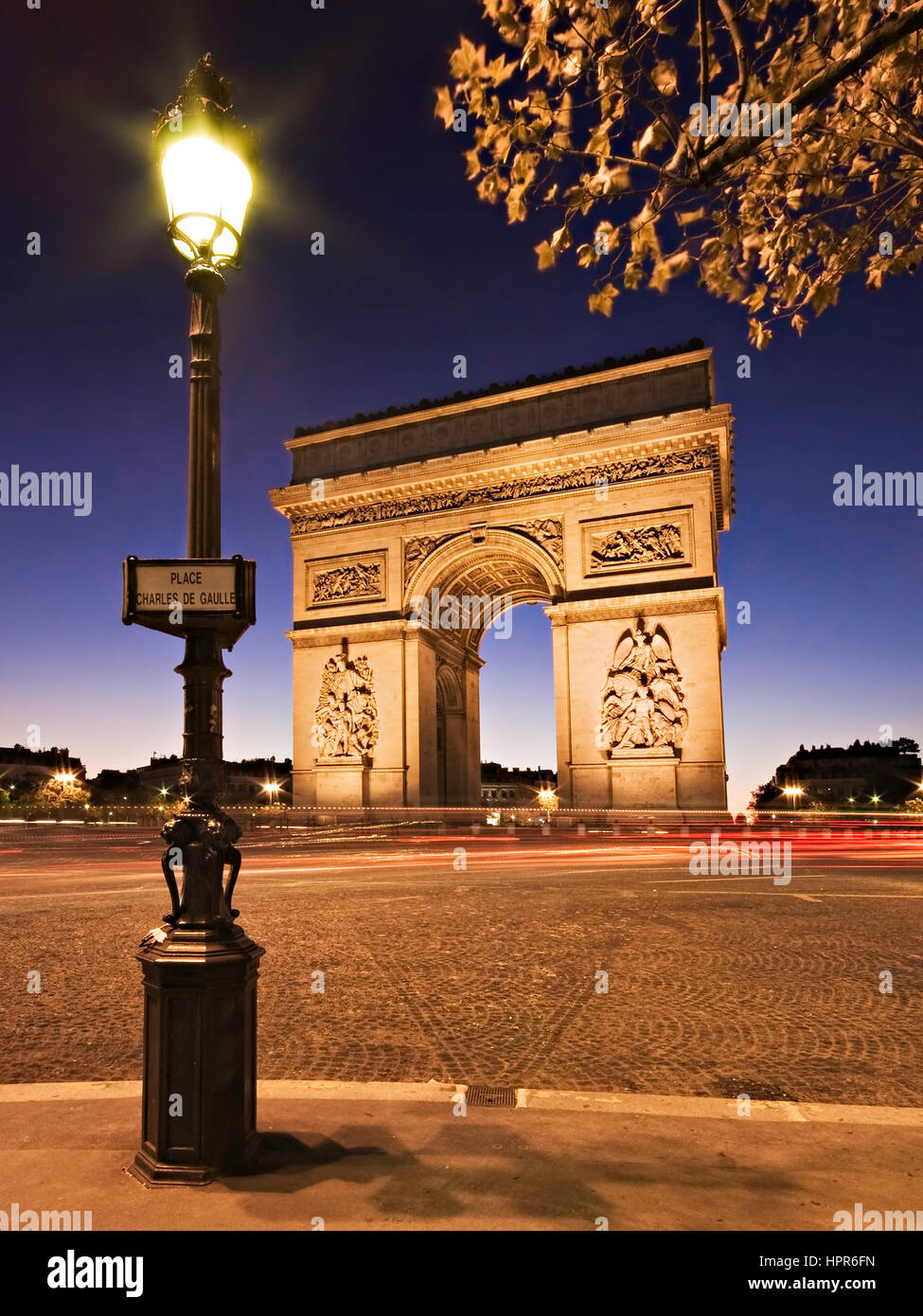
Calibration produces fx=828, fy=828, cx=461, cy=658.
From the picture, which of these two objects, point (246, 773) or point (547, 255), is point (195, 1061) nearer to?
point (547, 255)

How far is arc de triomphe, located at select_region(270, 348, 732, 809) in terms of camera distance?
24312 mm

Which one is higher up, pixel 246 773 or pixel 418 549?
pixel 418 549

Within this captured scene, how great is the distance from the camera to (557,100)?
14.0ft

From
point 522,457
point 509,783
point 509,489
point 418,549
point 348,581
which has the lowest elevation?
point 509,783

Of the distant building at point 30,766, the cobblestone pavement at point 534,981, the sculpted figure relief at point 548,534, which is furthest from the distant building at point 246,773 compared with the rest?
the cobblestone pavement at point 534,981

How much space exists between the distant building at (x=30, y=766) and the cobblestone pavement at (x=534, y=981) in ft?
239

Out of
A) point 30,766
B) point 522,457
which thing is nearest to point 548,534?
point 522,457

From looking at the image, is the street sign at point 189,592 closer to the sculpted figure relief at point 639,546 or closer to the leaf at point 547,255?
the leaf at point 547,255

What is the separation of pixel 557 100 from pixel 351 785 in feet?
82.6

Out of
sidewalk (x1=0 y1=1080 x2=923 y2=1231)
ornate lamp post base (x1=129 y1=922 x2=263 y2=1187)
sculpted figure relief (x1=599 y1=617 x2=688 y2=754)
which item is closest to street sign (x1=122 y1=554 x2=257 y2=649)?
ornate lamp post base (x1=129 y1=922 x2=263 y2=1187)

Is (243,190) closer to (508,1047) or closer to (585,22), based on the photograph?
(585,22)

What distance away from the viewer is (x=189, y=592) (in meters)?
2.82

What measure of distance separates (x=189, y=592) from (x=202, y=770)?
2.00ft

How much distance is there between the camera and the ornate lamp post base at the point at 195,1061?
8.66 feet
